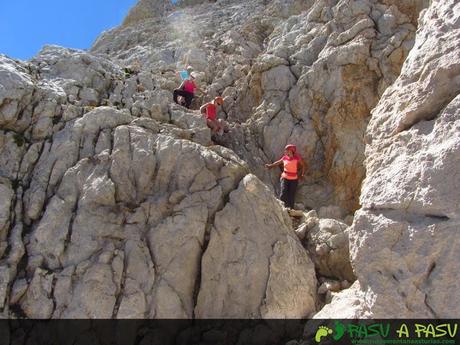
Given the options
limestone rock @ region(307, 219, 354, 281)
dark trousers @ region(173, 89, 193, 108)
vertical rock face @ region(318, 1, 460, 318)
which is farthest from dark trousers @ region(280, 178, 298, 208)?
vertical rock face @ region(318, 1, 460, 318)

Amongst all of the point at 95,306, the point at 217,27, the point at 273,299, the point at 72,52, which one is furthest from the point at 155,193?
the point at 217,27

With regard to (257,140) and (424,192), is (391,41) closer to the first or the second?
(257,140)

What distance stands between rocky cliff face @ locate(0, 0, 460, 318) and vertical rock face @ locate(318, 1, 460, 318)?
0.02 m

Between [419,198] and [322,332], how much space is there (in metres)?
3.70

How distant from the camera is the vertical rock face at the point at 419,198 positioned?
637cm

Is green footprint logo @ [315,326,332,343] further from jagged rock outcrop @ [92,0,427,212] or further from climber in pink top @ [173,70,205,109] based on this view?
climber in pink top @ [173,70,205,109]

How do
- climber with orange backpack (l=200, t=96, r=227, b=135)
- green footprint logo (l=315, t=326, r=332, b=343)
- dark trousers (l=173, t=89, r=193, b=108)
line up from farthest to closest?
dark trousers (l=173, t=89, r=193, b=108)
climber with orange backpack (l=200, t=96, r=227, b=135)
green footprint logo (l=315, t=326, r=332, b=343)

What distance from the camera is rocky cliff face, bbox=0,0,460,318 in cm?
696

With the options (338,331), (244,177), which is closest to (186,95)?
(244,177)

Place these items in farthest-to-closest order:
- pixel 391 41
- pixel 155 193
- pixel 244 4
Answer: pixel 244 4
pixel 391 41
pixel 155 193

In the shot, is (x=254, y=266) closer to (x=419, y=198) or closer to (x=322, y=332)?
(x=322, y=332)

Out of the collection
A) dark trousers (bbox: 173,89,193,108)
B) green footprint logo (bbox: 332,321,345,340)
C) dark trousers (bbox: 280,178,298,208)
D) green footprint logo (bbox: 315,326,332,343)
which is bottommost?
green footprint logo (bbox: 315,326,332,343)

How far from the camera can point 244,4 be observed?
35438 millimetres

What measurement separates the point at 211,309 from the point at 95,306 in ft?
9.59
